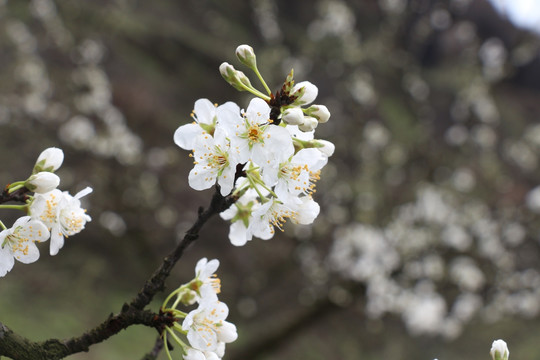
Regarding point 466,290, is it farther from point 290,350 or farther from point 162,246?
point 162,246

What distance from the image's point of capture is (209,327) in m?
1.36

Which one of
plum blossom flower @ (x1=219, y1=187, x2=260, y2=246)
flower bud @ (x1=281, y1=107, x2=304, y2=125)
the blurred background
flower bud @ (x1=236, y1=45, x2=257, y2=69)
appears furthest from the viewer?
the blurred background

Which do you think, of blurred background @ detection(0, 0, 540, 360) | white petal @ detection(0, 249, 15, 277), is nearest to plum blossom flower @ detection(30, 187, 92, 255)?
white petal @ detection(0, 249, 15, 277)

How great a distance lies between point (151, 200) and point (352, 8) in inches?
503

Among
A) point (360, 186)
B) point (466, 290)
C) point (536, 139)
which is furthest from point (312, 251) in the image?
point (536, 139)

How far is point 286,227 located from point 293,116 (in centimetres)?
587

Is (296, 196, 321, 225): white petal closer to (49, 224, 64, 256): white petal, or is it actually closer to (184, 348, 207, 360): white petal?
(184, 348, 207, 360): white petal

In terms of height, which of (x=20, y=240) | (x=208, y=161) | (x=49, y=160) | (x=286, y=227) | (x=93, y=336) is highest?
(x=286, y=227)

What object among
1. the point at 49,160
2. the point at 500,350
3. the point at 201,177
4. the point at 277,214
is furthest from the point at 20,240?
the point at 500,350

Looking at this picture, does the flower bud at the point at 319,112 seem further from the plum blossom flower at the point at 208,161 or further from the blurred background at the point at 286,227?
the blurred background at the point at 286,227

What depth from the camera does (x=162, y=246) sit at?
762cm

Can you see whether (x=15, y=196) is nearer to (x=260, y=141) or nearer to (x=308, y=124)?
(x=260, y=141)

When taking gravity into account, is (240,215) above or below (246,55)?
below

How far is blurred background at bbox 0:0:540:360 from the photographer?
6199mm
